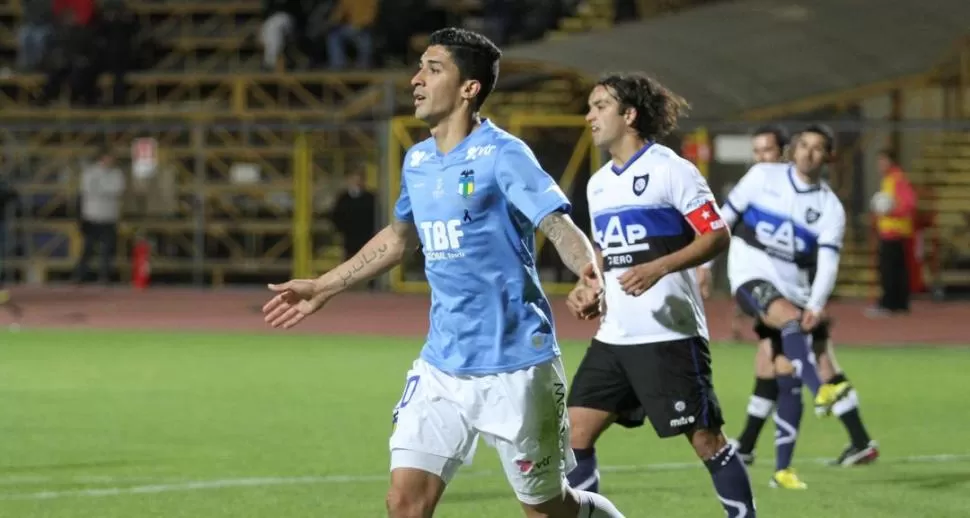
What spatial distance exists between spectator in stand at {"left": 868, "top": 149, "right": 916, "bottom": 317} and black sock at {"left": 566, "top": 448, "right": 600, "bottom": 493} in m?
18.2

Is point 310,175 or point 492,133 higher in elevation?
point 492,133

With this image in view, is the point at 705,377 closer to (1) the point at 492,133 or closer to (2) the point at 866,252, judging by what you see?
(1) the point at 492,133

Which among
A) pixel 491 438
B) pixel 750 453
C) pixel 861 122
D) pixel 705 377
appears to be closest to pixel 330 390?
pixel 750 453

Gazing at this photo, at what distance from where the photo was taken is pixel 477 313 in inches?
271

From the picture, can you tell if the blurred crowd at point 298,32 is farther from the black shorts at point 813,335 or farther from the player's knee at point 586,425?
the player's knee at point 586,425

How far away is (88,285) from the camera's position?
107 feet

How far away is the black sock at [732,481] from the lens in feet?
27.3

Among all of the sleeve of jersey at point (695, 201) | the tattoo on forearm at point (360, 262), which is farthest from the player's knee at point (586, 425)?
the tattoo on forearm at point (360, 262)

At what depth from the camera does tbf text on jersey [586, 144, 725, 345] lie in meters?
8.49

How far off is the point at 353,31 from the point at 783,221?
23.4 meters

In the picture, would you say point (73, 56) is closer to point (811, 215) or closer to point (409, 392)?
point (811, 215)

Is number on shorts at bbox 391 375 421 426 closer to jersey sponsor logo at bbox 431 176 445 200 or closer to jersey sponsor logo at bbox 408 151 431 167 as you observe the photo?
jersey sponsor logo at bbox 431 176 445 200

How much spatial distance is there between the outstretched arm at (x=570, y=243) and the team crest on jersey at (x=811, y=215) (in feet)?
16.2

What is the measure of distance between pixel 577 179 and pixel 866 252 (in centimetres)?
483
